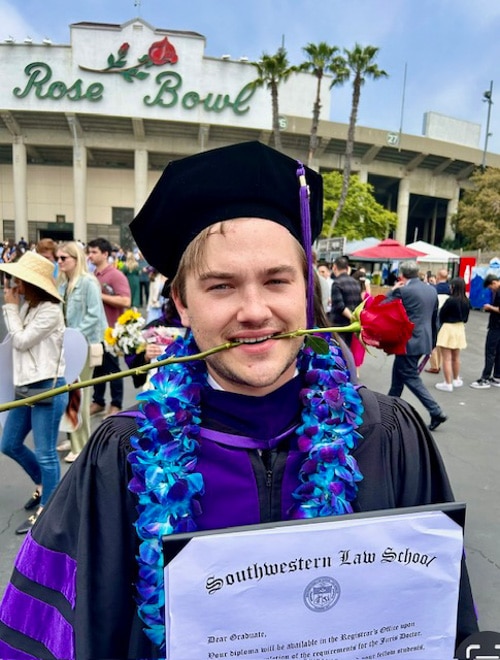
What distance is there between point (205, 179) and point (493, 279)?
7657 millimetres

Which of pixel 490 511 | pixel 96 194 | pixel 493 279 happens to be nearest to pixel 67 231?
pixel 96 194

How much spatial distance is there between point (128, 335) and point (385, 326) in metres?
3.15

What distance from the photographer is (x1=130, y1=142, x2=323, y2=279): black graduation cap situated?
3.79 feet

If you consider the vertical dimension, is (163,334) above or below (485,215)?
below

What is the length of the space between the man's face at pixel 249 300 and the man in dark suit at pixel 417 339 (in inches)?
170

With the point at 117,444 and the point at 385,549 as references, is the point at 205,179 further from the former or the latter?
the point at 385,549

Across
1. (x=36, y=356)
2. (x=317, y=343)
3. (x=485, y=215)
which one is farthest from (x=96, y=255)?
(x=485, y=215)

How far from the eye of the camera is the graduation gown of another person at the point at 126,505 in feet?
3.62

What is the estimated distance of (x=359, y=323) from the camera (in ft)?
3.07

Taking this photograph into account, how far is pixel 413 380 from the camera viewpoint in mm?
5215

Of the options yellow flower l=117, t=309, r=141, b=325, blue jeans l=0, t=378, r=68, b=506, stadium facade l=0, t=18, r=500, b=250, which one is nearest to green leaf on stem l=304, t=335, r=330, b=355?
blue jeans l=0, t=378, r=68, b=506

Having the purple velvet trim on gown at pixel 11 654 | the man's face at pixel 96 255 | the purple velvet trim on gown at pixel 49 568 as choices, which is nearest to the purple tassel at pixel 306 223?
the purple velvet trim on gown at pixel 49 568

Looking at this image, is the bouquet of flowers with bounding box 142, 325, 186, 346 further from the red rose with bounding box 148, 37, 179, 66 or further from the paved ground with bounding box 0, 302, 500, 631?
the red rose with bounding box 148, 37, 179, 66

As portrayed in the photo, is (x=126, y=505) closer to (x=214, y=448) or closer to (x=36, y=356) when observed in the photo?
(x=214, y=448)
